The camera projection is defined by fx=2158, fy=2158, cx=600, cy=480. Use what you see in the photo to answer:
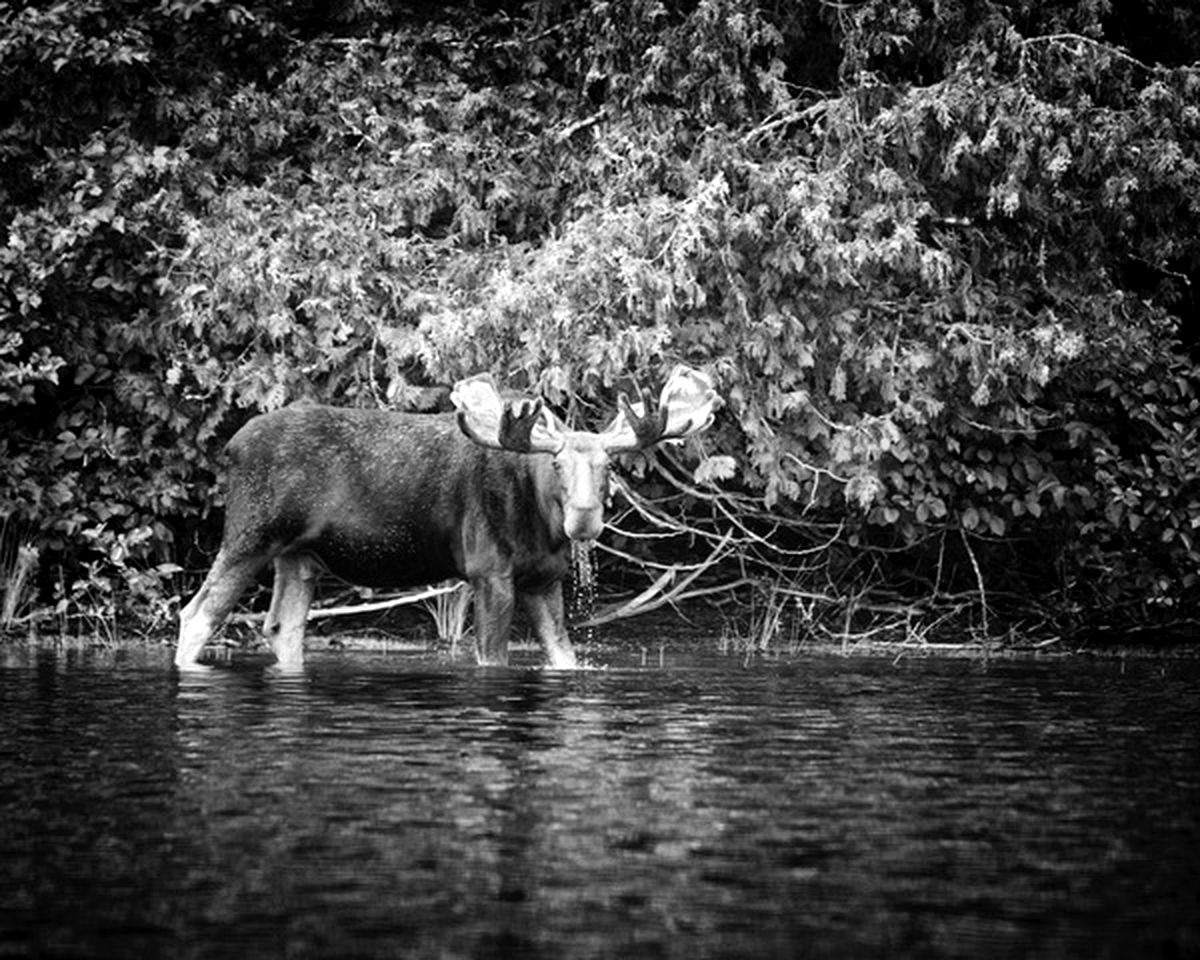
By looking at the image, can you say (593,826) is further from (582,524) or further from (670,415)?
(670,415)

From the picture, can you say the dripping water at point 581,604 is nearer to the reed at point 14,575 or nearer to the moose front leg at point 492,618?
the moose front leg at point 492,618

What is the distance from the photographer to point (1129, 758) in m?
7.64

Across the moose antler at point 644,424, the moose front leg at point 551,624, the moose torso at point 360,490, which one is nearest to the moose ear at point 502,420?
the moose torso at point 360,490

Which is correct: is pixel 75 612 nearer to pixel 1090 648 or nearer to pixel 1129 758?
pixel 1090 648

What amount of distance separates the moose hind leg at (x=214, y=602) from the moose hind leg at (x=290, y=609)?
320 millimetres

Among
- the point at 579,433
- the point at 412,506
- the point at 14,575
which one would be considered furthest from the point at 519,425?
the point at 14,575

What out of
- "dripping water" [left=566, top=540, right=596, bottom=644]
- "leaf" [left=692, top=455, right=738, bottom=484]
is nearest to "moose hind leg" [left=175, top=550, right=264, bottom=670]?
"dripping water" [left=566, top=540, right=596, bottom=644]

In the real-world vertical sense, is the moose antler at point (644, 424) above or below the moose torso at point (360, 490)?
above

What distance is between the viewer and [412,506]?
13133 mm

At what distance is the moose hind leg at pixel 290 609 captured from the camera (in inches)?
523

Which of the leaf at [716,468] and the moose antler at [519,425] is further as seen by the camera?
the leaf at [716,468]

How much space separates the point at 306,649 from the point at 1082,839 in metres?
10.6

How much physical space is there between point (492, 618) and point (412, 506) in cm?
A: 98

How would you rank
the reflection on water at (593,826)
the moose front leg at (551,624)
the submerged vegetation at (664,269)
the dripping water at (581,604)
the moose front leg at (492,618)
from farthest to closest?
the dripping water at (581,604) < the submerged vegetation at (664,269) < the moose front leg at (551,624) < the moose front leg at (492,618) < the reflection on water at (593,826)
